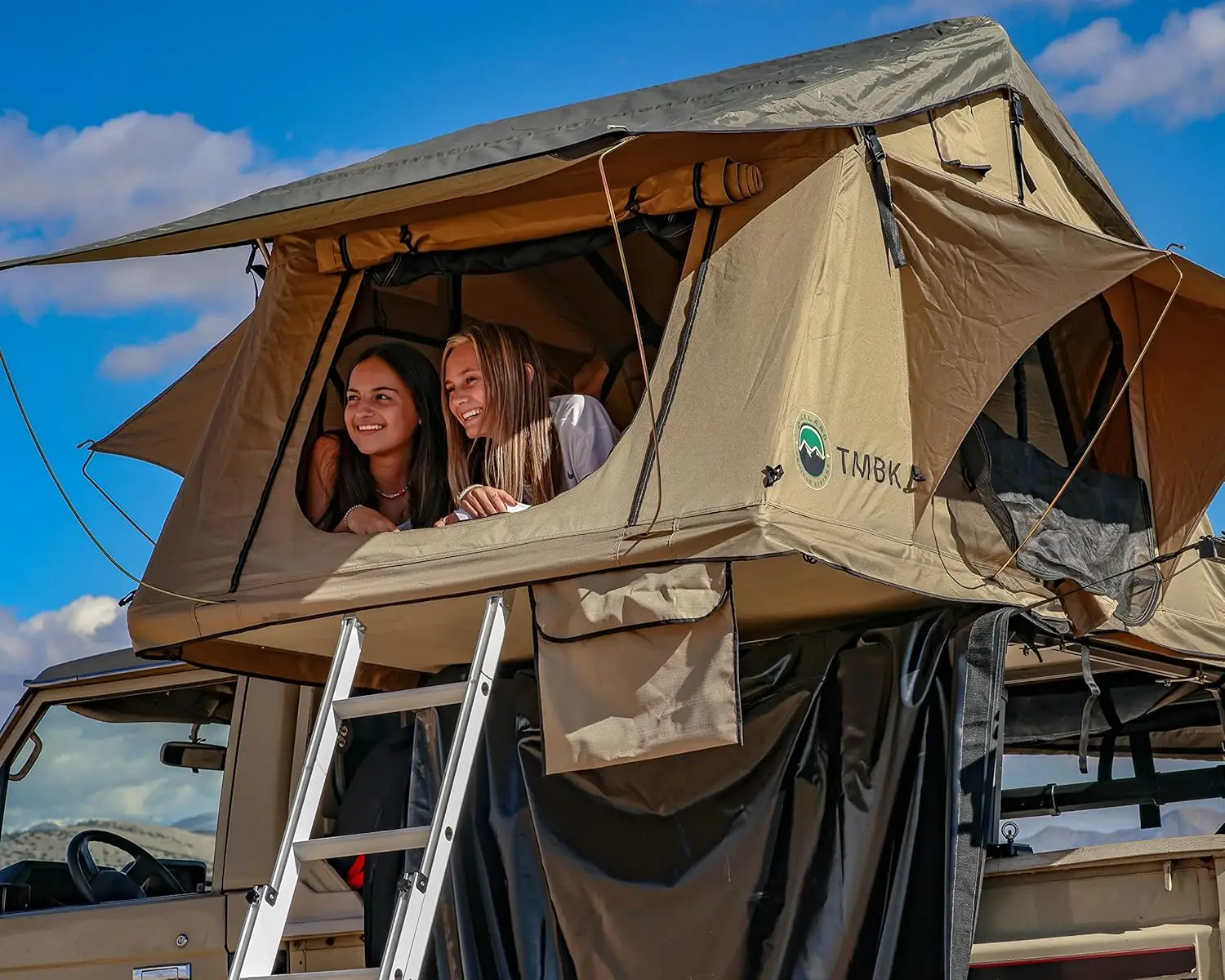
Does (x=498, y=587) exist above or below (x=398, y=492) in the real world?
below

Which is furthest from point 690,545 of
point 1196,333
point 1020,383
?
point 1196,333

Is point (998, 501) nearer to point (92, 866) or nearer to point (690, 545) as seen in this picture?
point (690, 545)

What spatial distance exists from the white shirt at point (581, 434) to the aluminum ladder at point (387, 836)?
1.71 ft

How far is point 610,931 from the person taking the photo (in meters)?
4.67

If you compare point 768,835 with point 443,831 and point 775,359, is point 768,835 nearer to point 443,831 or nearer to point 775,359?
point 443,831

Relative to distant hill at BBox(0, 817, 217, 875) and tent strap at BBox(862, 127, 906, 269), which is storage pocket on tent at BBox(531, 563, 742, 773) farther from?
distant hill at BBox(0, 817, 217, 875)

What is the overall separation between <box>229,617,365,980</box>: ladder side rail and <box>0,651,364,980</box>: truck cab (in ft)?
3.34

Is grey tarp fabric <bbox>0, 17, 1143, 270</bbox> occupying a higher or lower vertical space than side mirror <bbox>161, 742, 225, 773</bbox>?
higher

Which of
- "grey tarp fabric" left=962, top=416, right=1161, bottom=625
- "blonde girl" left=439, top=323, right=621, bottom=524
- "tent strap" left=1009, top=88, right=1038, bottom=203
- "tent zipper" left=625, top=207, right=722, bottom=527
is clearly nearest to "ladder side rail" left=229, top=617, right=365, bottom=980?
"blonde girl" left=439, top=323, right=621, bottom=524

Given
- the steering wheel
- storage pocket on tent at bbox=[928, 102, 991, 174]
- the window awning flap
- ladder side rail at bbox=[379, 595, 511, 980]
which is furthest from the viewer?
the window awning flap

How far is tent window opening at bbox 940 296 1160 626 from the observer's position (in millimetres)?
4891

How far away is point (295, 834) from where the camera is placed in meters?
4.17

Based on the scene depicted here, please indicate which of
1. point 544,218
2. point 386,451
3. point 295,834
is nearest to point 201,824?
point 386,451

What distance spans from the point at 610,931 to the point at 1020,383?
218cm
